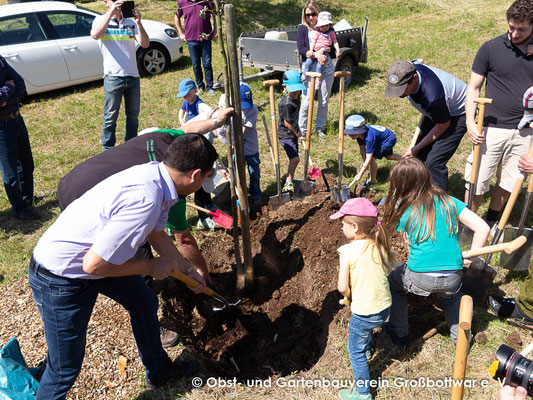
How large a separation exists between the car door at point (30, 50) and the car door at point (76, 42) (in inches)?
7.1

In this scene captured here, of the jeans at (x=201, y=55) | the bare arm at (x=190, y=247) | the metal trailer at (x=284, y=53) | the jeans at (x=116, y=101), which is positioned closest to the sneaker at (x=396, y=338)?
the bare arm at (x=190, y=247)

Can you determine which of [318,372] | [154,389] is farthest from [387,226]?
[154,389]

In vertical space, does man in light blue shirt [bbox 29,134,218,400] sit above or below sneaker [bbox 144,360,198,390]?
above

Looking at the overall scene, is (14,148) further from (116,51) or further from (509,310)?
(509,310)

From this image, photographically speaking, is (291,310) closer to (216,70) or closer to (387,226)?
(387,226)

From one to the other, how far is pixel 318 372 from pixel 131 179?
2.03 metres

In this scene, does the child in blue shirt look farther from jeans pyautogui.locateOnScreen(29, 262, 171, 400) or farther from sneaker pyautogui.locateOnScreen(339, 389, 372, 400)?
sneaker pyautogui.locateOnScreen(339, 389, 372, 400)

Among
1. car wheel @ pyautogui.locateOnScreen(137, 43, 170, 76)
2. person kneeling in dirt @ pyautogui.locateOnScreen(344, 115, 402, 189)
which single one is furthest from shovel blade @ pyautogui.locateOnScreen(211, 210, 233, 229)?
car wheel @ pyautogui.locateOnScreen(137, 43, 170, 76)

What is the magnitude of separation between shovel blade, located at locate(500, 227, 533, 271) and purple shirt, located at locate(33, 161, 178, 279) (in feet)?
10.3

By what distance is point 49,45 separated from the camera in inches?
316

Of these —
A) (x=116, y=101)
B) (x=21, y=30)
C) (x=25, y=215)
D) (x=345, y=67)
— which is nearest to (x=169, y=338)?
(x=25, y=215)

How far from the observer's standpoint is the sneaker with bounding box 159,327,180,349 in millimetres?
3447

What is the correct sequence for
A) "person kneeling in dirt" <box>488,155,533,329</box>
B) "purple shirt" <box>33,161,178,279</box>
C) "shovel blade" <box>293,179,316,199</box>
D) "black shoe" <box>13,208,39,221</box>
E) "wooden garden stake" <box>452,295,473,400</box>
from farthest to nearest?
"black shoe" <box>13,208,39,221</box> < "shovel blade" <box>293,179,316,199</box> < "person kneeling in dirt" <box>488,155,533,329</box> < "purple shirt" <box>33,161,178,279</box> < "wooden garden stake" <box>452,295,473,400</box>

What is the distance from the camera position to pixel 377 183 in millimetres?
5535
